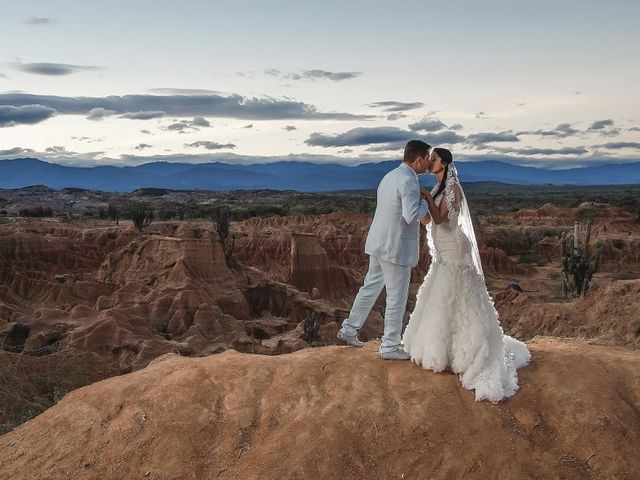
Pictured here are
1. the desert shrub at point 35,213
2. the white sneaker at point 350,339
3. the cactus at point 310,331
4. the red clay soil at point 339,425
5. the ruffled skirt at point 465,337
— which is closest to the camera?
the red clay soil at point 339,425

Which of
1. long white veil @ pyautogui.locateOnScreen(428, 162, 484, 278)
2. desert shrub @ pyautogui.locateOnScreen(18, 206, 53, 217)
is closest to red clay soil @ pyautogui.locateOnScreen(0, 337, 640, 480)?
long white veil @ pyautogui.locateOnScreen(428, 162, 484, 278)

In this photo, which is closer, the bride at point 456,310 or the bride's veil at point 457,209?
the bride at point 456,310

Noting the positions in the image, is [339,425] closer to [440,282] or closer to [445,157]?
[440,282]

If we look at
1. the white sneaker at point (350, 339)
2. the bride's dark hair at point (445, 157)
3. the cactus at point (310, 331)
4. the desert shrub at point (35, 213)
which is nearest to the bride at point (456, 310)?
the bride's dark hair at point (445, 157)

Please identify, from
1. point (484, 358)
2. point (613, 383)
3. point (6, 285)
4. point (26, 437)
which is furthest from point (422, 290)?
point (6, 285)

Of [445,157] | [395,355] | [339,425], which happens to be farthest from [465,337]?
[445,157]

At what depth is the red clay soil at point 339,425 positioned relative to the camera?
4.48 metres

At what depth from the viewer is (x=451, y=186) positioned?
5129mm

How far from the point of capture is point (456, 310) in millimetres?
5145

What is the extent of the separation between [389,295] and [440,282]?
504 mm

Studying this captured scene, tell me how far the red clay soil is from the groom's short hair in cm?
189

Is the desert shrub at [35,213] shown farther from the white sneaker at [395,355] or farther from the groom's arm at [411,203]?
the groom's arm at [411,203]

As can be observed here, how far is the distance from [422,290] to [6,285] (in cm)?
3330

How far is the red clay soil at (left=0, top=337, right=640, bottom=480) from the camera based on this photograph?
14.7ft
